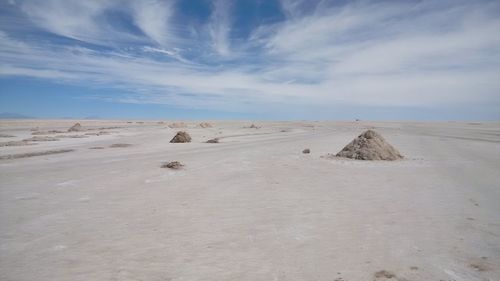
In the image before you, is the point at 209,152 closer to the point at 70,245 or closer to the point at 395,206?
the point at 395,206

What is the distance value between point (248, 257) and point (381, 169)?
8179 millimetres

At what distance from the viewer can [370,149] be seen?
46.5 ft

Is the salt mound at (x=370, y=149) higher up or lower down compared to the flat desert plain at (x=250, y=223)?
higher up

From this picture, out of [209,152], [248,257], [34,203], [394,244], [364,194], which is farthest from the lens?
[209,152]

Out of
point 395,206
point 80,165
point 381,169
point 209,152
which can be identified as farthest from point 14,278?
point 209,152

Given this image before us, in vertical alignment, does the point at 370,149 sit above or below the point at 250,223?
above

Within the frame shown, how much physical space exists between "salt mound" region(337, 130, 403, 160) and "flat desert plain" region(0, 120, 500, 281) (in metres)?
1.76

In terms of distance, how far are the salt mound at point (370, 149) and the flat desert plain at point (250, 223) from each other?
1.76 metres

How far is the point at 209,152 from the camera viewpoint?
1702 cm

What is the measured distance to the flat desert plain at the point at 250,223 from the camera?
4.72 metres

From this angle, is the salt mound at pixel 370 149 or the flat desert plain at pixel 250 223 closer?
the flat desert plain at pixel 250 223

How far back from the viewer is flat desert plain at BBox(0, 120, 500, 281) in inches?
186

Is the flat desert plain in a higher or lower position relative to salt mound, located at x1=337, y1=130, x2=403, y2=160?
lower

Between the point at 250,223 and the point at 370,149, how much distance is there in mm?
8823
